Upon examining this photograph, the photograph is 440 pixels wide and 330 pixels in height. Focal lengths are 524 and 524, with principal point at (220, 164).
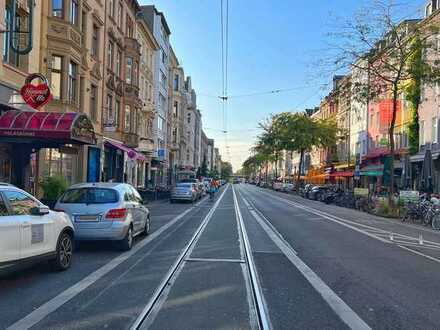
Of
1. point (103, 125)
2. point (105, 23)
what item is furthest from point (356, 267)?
point (105, 23)

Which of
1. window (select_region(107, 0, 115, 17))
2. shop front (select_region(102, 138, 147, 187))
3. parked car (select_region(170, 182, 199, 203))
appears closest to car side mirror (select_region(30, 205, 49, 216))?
shop front (select_region(102, 138, 147, 187))

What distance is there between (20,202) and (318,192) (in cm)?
4269

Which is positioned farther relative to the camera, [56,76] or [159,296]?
[56,76]

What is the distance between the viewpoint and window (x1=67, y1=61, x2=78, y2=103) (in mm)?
24484

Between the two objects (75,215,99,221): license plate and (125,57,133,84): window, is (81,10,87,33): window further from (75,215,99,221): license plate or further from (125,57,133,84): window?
(75,215,99,221): license plate

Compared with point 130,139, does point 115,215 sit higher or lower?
lower

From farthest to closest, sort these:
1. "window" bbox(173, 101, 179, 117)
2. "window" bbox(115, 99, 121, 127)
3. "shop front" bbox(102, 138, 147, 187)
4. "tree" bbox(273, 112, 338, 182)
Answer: "window" bbox(173, 101, 179, 117), "tree" bbox(273, 112, 338, 182), "window" bbox(115, 99, 121, 127), "shop front" bbox(102, 138, 147, 187)

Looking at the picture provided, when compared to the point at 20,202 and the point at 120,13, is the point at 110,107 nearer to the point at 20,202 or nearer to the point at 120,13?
the point at 120,13

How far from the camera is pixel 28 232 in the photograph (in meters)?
8.02

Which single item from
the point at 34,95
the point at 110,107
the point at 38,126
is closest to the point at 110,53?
the point at 110,107

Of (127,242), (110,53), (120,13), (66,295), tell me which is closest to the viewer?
(66,295)

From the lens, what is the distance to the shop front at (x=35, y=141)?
1648 centimetres

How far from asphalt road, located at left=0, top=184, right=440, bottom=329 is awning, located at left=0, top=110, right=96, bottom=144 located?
201 inches

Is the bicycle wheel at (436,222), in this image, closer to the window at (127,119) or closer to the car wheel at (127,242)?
the car wheel at (127,242)
